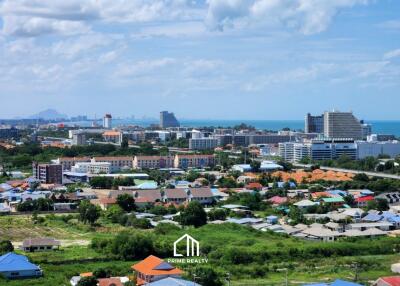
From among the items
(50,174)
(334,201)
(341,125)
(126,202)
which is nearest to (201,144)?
(341,125)

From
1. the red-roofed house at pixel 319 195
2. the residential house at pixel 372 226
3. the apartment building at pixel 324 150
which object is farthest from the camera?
the apartment building at pixel 324 150

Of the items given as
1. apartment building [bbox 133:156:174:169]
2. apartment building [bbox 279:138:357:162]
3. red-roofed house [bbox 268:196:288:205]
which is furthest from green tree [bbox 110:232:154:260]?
apartment building [bbox 279:138:357:162]

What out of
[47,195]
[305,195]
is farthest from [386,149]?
[47,195]

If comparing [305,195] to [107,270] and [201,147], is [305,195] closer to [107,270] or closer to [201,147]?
[107,270]

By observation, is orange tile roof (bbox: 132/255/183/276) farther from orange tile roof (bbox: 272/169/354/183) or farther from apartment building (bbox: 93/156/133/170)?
apartment building (bbox: 93/156/133/170)

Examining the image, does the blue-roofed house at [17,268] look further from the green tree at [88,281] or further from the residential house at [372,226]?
the residential house at [372,226]

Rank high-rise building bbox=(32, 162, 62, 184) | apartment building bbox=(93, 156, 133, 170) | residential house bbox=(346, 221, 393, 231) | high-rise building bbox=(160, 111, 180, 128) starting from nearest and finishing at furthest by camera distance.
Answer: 1. residential house bbox=(346, 221, 393, 231)
2. high-rise building bbox=(32, 162, 62, 184)
3. apartment building bbox=(93, 156, 133, 170)
4. high-rise building bbox=(160, 111, 180, 128)

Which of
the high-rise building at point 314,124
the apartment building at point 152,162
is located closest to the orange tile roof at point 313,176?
the apartment building at point 152,162

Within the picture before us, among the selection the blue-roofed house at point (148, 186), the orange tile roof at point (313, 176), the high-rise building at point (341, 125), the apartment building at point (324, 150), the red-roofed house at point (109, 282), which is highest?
the high-rise building at point (341, 125)
